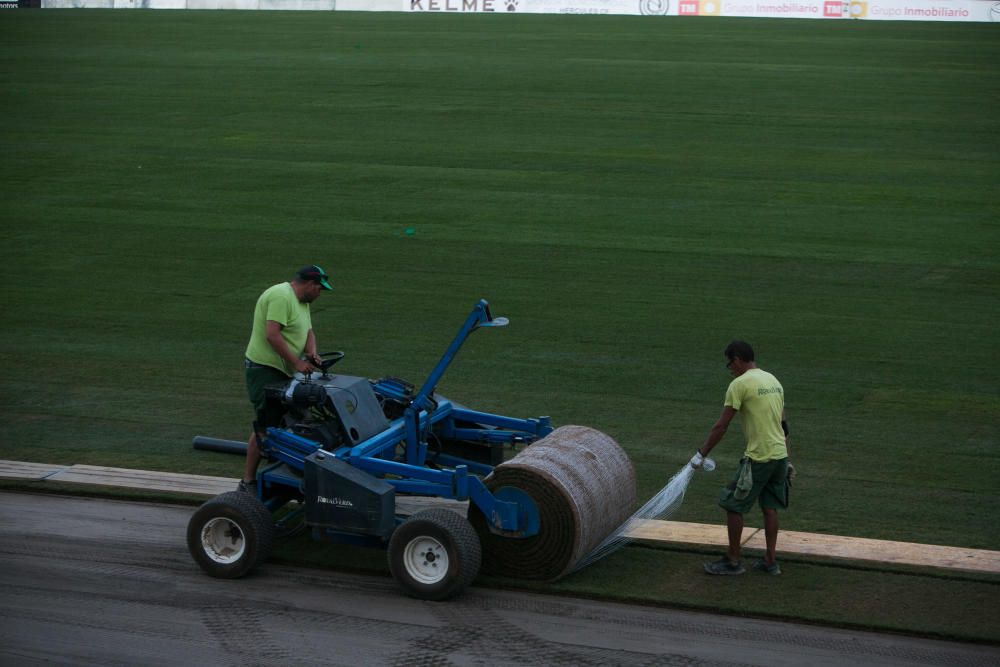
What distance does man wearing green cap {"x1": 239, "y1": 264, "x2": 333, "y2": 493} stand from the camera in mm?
9586

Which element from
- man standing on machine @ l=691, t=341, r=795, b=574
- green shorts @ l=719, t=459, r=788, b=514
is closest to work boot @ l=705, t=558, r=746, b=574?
man standing on machine @ l=691, t=341, r=795, b=574

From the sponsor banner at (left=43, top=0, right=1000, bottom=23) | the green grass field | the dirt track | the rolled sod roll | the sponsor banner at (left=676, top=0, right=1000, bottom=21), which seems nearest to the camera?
the dirt track

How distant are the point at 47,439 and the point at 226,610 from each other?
4.39 m

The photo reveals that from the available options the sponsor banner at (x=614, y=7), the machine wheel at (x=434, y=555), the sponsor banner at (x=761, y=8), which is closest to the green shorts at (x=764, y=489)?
the machine wheel at (x=434, y=555)

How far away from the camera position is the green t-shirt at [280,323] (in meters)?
9.60

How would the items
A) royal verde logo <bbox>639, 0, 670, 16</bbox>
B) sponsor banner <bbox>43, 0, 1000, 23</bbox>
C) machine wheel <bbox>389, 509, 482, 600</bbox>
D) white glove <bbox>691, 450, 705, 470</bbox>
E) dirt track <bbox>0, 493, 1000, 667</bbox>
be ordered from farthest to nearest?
royal verde logo <bbox>639, 0, 670, 16</bbox> < sponsor banner <bbox>43, 0, 1000, 23</bbox> < white glove <bbox>691, 450, 705, 470</bbox> < machine wheel <bbox>389, 509, 482, 600</bbox> < dirt track <bbox>0, 493, 1000, 667</bbox>

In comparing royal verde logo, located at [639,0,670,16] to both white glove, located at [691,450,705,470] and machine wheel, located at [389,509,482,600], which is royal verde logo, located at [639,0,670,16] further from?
machine wheel, located at [389,509,482,600]

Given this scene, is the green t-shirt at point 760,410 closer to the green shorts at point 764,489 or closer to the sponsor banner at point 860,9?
the green shorts at point 764,489

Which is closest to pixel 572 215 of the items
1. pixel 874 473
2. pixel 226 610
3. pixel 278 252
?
pixel 278 252

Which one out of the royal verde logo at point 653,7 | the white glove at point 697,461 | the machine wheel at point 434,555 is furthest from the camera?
the royal verde logo at point 653,7

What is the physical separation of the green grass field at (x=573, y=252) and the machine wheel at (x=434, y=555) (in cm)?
87

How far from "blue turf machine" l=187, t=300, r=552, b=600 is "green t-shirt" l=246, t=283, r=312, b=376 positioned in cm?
29

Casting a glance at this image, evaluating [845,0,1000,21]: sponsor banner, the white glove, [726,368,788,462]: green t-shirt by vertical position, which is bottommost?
the white glove

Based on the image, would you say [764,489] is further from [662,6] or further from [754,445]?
[662,6]
